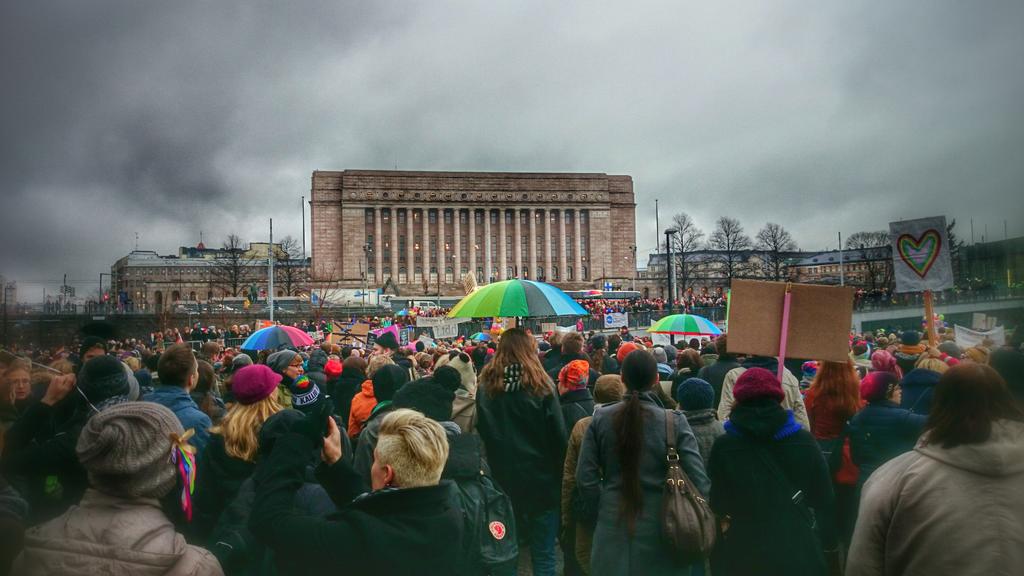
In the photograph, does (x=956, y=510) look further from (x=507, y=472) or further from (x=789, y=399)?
(x=507, y=472)

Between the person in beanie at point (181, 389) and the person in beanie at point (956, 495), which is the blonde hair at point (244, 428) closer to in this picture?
the person in beanie at point (181, 389)

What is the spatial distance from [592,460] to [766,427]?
41.9 inches

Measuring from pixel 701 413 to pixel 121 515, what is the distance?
3.70m

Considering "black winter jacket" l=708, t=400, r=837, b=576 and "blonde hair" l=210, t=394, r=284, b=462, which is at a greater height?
"blonde hair" l=210, t=394, r=284, b=462

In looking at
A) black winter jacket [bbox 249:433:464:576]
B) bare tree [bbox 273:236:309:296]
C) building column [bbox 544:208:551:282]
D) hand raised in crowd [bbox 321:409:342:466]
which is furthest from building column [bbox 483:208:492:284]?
black winter jacket [bbox 249:433:464:576]

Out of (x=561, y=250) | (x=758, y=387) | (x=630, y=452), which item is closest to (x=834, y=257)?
(x=561, y=250)

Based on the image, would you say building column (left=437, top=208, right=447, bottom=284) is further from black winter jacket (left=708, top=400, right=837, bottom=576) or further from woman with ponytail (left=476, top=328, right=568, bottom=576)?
black winter jacket (left=708, top=400, right=837, bottom=576)

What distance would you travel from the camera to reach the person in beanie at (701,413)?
458 centimetres

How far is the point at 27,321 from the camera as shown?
9.44 feet

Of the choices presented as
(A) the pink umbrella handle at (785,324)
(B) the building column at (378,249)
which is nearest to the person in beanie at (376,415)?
(A) the pink umbrella handle at (785,324)

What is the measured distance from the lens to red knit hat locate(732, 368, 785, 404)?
374 centimetres

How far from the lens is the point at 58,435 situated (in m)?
3.51

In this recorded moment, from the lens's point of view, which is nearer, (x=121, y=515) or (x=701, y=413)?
(x=121, y=515)

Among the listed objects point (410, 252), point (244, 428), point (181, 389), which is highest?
point (410, 252)
